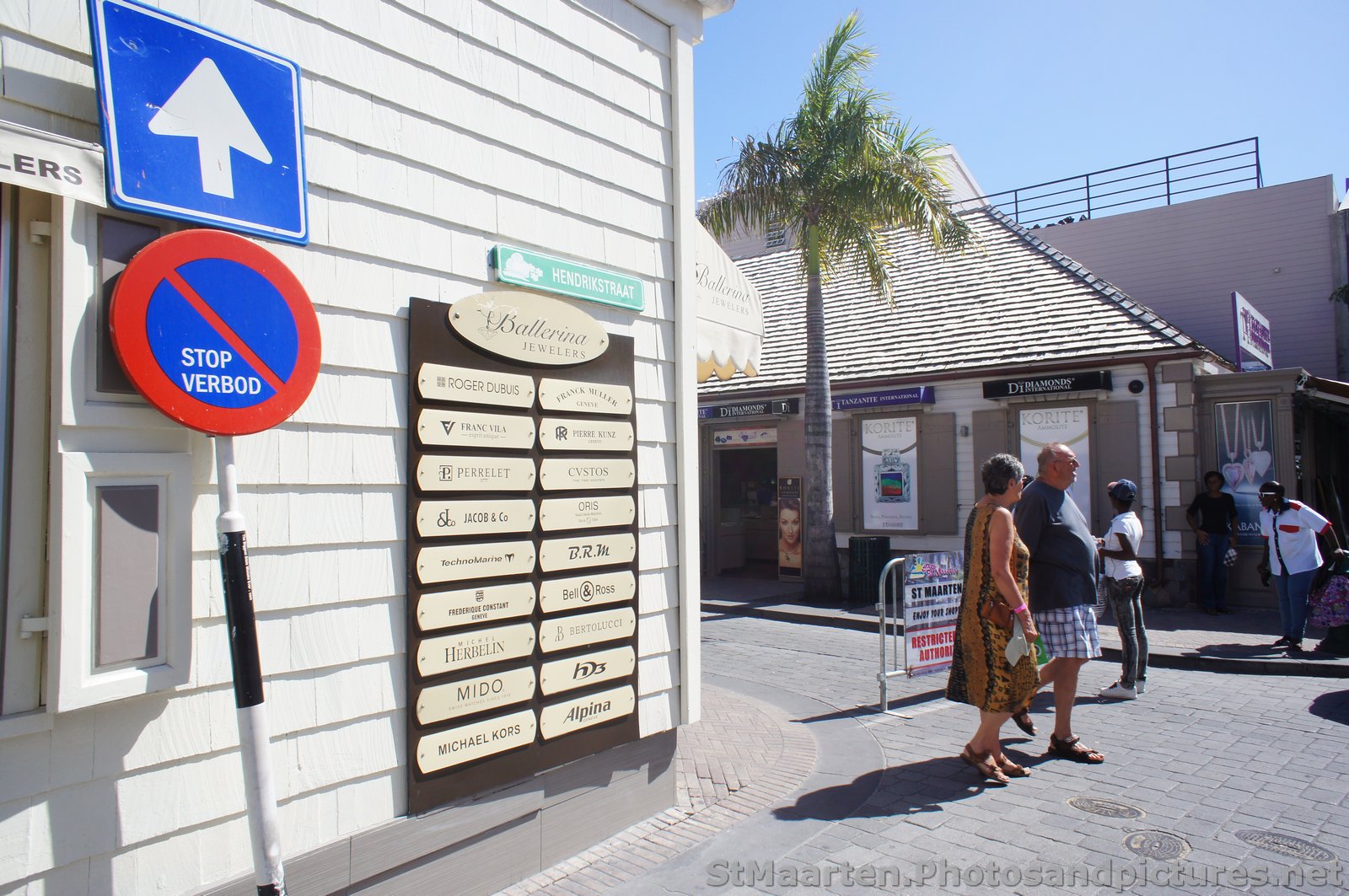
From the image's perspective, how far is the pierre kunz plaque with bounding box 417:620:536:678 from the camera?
3576 millimetres

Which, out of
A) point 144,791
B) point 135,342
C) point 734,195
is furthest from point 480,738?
point 734,195

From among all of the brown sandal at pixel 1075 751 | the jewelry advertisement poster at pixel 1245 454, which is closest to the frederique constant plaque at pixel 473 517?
the brown sandal at pixel 1075 751

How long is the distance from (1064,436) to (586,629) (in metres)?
10.6

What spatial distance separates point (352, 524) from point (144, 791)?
1073 millimetres

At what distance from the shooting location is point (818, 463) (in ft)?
42.0

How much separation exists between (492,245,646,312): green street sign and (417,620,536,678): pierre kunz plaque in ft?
5.15

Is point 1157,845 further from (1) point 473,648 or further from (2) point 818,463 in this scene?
(2) point 818,463

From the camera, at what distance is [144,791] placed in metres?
2.72

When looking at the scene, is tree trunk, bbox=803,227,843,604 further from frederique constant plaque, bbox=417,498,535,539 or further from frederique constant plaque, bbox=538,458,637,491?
frederique constant plaque, bbox=417,498,535,539

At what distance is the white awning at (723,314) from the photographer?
21.2ft

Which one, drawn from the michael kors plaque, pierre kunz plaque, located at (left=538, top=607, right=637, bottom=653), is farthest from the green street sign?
pierre kunz plaque, located at (left=538, top=607, right=637, bottom=653)

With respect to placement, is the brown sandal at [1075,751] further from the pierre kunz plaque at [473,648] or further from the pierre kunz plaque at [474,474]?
the pierre kunz plaque at [474,474]

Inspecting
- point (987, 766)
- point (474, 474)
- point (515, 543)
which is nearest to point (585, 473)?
point (515, 543)

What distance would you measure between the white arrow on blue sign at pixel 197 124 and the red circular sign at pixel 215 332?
207 millimetres
